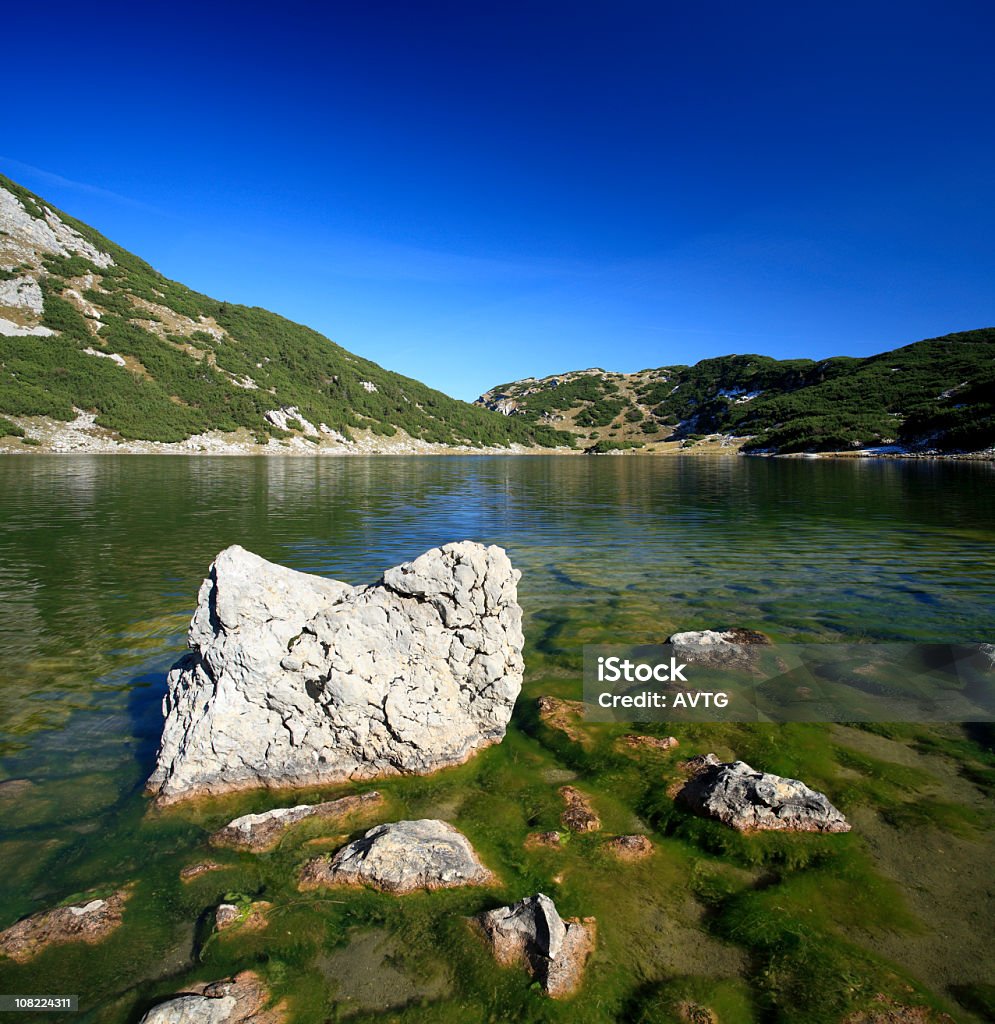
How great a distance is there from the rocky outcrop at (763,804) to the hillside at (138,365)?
11453 centimetres

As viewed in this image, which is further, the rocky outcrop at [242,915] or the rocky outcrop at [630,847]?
the rocky outcrop at [630,847]

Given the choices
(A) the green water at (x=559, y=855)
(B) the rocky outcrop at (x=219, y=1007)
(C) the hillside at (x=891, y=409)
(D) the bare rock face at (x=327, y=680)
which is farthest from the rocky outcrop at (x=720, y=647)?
(C) the hillside at (x=891, y=409)

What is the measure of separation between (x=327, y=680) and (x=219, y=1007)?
384 cm

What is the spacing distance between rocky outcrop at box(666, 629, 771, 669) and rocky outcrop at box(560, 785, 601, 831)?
4.98 metres

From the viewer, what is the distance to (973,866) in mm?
5684

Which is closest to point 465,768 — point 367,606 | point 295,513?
point 367,606

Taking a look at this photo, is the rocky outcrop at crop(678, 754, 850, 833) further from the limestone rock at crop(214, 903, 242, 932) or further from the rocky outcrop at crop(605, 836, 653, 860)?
the limestone rock at crop(214, 903, 242, 932)

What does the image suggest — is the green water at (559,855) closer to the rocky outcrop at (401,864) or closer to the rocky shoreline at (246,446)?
the rocky outcrop at (401,864)

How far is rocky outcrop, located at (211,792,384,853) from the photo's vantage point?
6211 mm

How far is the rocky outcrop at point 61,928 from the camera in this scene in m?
4.86

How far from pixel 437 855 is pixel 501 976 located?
4.62 feet

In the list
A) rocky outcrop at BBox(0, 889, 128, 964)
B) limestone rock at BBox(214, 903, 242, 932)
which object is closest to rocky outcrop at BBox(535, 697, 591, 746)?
limestone rock at BBox(214, 903, 242, 932)

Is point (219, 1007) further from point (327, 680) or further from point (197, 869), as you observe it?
point (327, 680)

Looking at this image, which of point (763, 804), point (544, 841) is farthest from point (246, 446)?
point (763, 804)
